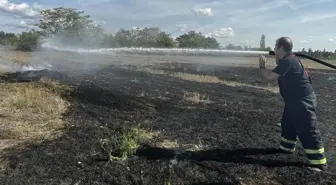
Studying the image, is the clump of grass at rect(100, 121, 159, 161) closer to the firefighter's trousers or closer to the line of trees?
the firefighter's trousers

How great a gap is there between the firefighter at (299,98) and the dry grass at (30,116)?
12.9 ft

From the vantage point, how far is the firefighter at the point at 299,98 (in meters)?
4.51

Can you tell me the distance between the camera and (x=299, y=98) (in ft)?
15.4

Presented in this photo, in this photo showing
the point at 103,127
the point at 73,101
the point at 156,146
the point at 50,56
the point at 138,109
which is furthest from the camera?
the point at 50,56

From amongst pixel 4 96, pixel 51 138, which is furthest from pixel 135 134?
pixel 4 96

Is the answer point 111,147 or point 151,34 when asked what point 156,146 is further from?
point 151,34

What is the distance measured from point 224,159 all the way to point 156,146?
1.12 metres

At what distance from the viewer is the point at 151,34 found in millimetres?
40594

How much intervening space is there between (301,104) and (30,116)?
5.22 m

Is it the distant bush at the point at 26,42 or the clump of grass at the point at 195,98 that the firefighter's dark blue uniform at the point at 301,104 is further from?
the distant bush at the point at 26,42

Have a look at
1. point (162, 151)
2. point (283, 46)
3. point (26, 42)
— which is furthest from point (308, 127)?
point (26, 42)

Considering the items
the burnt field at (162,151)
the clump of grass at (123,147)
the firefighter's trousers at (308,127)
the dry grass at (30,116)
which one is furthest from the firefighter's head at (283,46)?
the dry grass at (30,116)

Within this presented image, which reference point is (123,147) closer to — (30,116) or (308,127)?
(308,127)

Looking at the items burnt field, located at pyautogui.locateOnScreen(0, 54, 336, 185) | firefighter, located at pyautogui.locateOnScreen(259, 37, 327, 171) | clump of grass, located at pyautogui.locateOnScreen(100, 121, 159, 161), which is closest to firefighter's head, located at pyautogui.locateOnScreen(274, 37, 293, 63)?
firefighter, located at pyautogui.locateOnScreen(259, 37, 327, 171)
